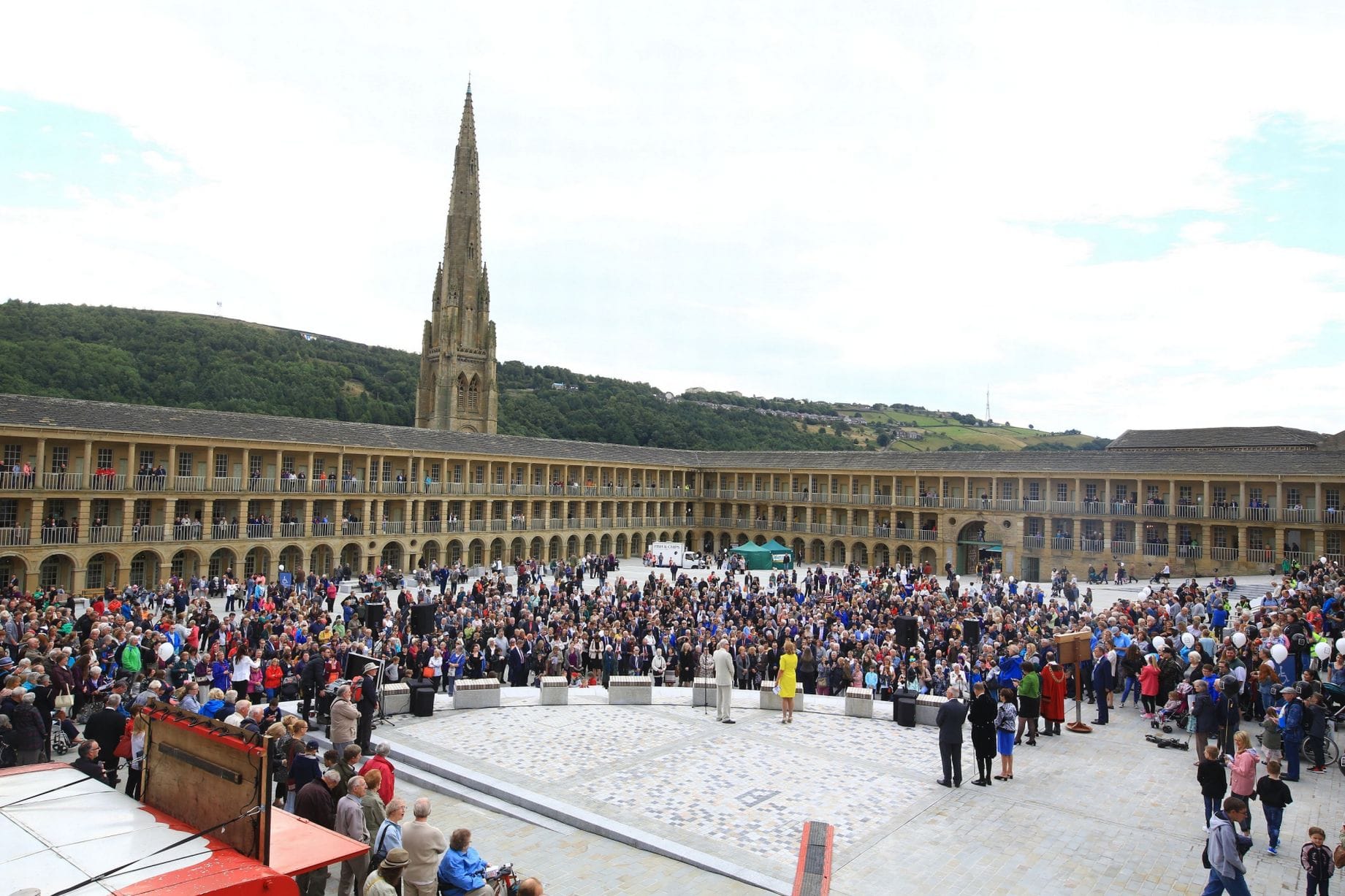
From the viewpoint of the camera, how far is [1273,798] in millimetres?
8281

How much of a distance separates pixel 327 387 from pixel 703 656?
202ft

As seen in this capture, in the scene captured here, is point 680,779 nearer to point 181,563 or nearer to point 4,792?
point 4,792

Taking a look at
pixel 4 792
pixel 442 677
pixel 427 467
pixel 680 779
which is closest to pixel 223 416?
pixel 427 467

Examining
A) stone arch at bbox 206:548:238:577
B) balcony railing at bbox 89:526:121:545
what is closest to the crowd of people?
balcony railing at bbox 89:526:121:545

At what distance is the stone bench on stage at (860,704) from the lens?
1417 centimetres

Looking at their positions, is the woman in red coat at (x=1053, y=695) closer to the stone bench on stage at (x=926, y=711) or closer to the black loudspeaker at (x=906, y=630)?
the stone bench on stage at (x=926, y=711)

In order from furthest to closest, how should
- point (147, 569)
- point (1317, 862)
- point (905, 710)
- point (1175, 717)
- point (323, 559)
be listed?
point (323, 559) < point (147, 569) < point (905, 710) < point (1175, 717) < point (1317, 862)

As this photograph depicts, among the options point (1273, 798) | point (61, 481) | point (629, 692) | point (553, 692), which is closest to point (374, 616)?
point (553, 692)

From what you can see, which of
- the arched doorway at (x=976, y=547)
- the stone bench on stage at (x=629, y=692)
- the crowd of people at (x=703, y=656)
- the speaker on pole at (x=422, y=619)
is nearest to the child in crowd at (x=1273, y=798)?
the crowd of people at (x=703, y=656)

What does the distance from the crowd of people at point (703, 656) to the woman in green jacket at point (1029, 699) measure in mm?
32

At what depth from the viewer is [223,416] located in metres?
36.2

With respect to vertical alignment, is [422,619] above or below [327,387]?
below

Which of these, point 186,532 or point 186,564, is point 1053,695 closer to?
point 186,532

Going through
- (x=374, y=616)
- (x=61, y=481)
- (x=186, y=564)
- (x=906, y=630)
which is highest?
(x=61, y=481)
